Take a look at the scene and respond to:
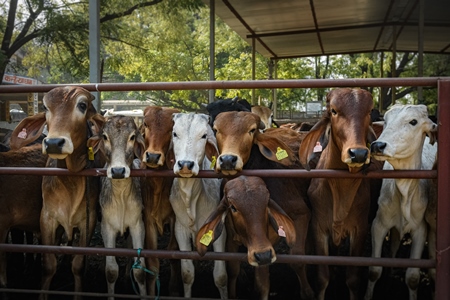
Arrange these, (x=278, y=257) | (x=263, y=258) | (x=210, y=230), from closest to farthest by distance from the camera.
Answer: (x=263, y=258) → (x=278, y=257) → (x=210, y=230)

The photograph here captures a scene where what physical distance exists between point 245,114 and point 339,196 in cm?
101

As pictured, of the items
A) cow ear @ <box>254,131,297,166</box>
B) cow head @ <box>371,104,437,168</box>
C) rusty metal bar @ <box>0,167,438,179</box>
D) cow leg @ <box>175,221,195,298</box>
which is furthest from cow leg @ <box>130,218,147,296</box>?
cow head @ <box>371,104,437,168</box>

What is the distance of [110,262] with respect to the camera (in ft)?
15.0

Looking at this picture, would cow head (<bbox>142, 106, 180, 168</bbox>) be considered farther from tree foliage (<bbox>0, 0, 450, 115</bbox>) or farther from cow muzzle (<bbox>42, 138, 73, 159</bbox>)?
tree foliage (<bbox>0, 0, 450, 115</bbox>)

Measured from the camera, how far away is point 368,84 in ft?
12.1

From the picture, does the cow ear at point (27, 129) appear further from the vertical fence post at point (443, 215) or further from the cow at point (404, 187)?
the vertical fence post at point (443, 215)

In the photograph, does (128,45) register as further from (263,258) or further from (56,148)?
(263,258)

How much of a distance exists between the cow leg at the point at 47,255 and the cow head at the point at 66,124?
2.32ft

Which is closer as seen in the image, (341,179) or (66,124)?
(66,124)

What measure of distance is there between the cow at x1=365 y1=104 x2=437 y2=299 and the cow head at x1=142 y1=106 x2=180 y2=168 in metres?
1.66

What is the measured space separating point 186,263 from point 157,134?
1133mm

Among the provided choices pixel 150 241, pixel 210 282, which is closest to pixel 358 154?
pixel 150 241

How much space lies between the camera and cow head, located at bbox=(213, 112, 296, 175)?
4141 mm

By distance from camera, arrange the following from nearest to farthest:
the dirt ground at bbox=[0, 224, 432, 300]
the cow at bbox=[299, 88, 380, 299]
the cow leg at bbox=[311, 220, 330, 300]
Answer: the cow at bbox=[299, 88, 380, 299], the cow leg at bbox=[311, 220, 330, 300], the dirt ground at bbox=[0, 224, 432, 300]
